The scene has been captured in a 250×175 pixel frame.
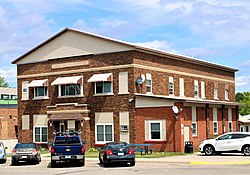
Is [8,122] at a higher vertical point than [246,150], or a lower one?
higher

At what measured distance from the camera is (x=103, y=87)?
42375mm

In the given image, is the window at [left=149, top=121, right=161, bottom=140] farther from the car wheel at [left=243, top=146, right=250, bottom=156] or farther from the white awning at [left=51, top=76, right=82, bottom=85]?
the white awning at [left=51, top=76, right=82, bottom=85]

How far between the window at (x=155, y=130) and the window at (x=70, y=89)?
803cm

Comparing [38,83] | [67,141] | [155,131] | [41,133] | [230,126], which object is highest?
[38,83]

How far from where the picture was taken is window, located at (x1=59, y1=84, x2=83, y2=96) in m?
44.1

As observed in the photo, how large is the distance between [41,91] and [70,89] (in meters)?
3.62

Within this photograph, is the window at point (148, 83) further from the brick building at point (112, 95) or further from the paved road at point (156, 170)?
the paved road at point (156, 170)

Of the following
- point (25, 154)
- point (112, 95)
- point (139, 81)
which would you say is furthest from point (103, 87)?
point (25, 154)

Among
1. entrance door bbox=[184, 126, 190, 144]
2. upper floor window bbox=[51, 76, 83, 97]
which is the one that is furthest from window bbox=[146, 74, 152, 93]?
upper floor window bbox=[51, 76, 83, 97]

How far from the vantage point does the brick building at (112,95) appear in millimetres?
39344

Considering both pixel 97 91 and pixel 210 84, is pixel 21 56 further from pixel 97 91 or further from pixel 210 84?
pixel 210 84

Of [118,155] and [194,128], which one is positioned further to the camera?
[194,128]

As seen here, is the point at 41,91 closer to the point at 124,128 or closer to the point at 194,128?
the point at 124,128

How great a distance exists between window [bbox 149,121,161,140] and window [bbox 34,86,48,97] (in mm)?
12106
